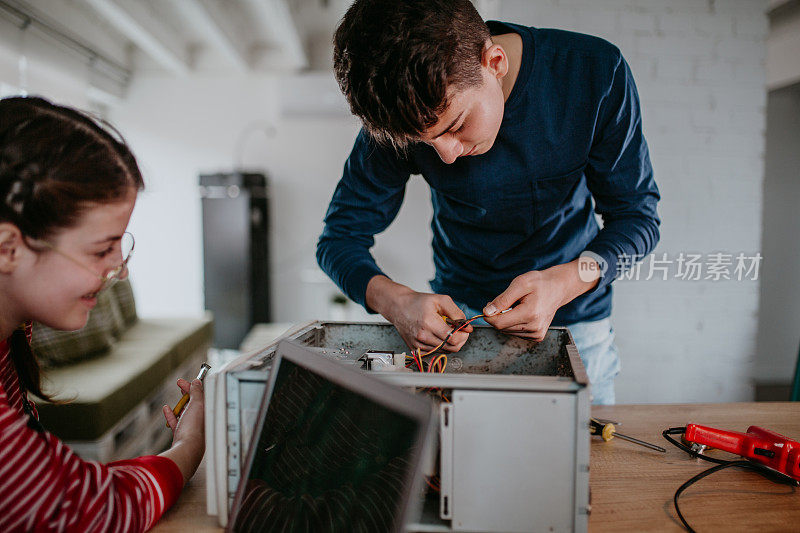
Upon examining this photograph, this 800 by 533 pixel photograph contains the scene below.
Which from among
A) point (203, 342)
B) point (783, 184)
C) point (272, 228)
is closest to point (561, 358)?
point (203, 342)

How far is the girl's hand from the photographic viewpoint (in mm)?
674

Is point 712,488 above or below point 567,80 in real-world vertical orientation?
below

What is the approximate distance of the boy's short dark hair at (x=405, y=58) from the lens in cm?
67

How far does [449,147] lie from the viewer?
0.82 metres

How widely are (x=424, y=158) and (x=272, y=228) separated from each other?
3579mm

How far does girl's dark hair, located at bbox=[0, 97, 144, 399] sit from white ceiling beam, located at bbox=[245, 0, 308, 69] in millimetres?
2710

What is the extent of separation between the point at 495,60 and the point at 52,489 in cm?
80

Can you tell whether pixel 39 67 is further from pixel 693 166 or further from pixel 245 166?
pixel 693 166

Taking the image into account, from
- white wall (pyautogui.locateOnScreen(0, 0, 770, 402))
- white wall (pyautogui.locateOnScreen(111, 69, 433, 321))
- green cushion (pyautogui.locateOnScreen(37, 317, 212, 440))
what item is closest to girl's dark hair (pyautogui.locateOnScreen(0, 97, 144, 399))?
green cushion (pyautogui.locateOnScreen(37, 317, 212, 440))

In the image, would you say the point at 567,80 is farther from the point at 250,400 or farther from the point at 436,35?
the point at 250,400

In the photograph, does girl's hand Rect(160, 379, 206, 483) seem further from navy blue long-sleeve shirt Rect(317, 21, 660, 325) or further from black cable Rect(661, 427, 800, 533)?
black cable Rect(661, 427, 800, 533)

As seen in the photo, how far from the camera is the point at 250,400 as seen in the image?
60 centimetres

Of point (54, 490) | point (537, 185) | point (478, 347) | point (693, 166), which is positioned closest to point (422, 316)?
point (478, 347)

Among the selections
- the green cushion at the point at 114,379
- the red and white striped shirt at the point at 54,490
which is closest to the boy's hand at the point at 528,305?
the red and white striped shirt at the point at 54,490
